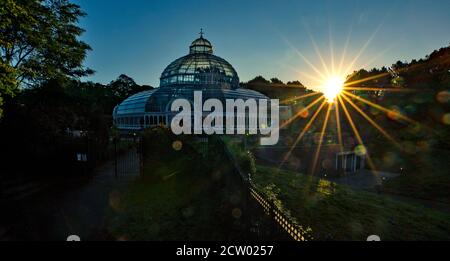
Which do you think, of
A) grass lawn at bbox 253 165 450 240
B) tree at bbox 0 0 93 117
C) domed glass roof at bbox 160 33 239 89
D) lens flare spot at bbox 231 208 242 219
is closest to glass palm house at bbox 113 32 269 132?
domed glass roof at bbox 160 33 239 89

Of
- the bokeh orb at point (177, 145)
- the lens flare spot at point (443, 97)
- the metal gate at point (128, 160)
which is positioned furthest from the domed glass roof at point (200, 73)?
the lens flare spot at point (443, 97)

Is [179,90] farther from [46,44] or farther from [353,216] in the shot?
[353,216]

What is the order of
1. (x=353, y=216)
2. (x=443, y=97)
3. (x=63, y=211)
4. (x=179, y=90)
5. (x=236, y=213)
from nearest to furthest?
(x=236, y=213), (x=353, y=216), (x=63, y=211), (x=443, y=97), (x=179, y=90)

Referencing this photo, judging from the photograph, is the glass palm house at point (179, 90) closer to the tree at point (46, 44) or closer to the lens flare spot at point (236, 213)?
the tree at point (46, 44)

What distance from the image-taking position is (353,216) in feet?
26.6

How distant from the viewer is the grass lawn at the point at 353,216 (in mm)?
6997

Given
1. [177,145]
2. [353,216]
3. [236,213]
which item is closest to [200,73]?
[177,145]

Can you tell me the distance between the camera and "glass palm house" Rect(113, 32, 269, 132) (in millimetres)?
31266

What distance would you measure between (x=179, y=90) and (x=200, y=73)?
5037 mm

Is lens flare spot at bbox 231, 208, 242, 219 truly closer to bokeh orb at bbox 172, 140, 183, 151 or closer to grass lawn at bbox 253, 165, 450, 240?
grass lawn at bbox 253, 165, 450, 240

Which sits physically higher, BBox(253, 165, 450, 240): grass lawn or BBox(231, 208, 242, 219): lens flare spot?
BBox(231, 208, 242, 219): lens flare spot
